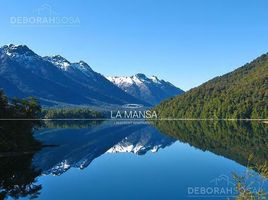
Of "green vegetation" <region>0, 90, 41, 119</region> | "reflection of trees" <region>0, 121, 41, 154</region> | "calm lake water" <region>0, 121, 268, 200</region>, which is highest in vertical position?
"green vegetation" <region>0, 90, 41, 119</region>

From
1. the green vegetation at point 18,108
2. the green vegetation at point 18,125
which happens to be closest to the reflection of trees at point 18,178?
the green vegetation at point 18,125

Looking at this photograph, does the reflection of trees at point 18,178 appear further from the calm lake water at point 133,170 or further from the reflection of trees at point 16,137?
the reflection of trees at point 16,137

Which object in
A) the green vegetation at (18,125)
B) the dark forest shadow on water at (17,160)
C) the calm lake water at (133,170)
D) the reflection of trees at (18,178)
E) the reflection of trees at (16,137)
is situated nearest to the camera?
the reflection of trees at (18,178)

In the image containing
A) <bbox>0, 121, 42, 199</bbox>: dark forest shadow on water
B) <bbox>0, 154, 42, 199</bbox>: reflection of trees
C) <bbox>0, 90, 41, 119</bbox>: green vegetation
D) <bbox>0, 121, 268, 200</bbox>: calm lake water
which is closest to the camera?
<bbox>0, 154, 42, 199</bbox>: reflection of trees

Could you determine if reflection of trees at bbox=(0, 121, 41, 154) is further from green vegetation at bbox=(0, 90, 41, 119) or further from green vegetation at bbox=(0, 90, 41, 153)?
green vegetation at bbox=(0, 90, 41, 119)

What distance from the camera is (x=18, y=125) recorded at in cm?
10375

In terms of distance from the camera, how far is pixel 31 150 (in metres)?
110

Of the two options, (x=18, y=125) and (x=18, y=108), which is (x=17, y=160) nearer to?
(x=18, y=125)

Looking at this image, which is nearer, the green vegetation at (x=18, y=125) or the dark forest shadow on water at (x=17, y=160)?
the dark forest shadow on water at (x=17, y=160)

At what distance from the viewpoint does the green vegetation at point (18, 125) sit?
323 ft

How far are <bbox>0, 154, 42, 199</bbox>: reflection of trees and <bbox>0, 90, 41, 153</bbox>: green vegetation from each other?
5.81 m

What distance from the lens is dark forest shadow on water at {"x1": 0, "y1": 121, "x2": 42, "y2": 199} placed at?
62578 mm

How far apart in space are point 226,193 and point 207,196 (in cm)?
321

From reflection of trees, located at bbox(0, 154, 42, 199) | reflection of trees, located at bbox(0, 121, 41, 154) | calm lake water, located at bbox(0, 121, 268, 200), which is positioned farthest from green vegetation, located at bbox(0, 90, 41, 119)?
reflection of trees, located at bbox(0, 154, 42, 199)
